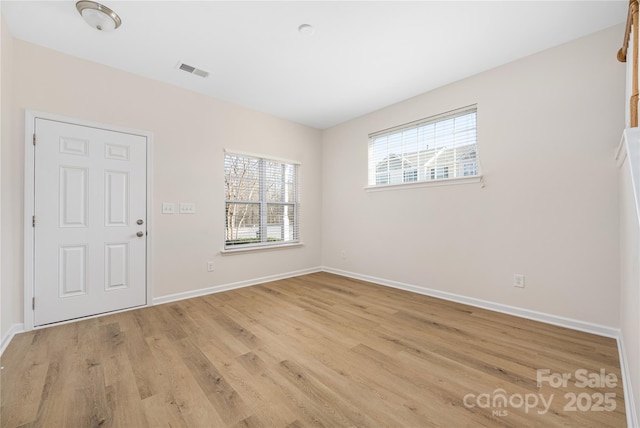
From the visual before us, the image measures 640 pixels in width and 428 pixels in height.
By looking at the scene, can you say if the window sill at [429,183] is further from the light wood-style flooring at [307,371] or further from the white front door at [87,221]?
the white front door at [87,221]

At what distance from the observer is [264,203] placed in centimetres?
429

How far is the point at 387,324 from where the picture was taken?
259cm

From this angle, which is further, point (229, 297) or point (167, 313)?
point (229, 297)

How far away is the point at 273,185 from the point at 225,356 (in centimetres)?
288

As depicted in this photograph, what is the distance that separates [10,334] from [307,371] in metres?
2.64

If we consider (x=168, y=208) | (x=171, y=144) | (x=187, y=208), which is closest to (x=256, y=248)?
(x=187, y=208)

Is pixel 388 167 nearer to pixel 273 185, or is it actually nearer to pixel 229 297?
pixel 273 185

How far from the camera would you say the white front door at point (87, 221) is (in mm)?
2549

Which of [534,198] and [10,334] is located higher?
[534,198]

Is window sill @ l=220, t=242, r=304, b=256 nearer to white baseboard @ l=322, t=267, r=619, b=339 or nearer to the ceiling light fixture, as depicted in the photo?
white baseboard @ l=322, t=267, r=619, b=339

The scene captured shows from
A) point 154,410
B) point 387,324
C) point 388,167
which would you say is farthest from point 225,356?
point 388,167

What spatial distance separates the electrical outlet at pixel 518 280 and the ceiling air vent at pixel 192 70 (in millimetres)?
4051

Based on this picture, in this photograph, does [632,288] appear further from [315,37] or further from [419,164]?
[315,37]

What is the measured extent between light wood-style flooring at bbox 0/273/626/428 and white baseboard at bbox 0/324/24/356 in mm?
51
